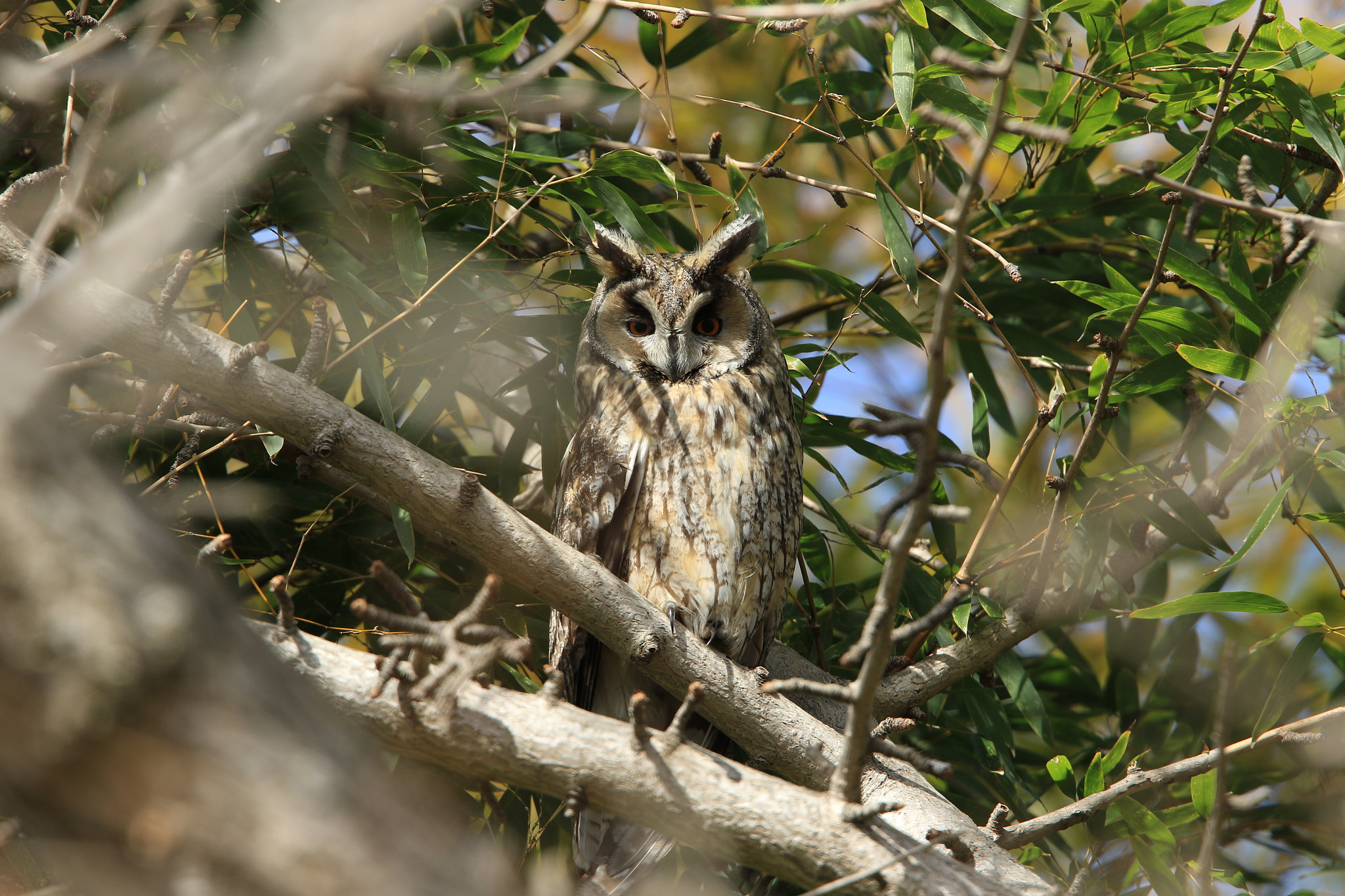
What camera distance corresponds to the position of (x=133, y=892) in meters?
0.68

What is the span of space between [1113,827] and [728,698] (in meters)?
0.99

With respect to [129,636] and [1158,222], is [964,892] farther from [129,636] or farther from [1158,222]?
[1158,222]

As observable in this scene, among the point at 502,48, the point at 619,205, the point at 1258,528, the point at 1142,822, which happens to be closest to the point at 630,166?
the point at 619,205

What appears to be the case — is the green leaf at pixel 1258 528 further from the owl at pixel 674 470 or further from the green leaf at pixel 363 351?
the green leaf at pixel 363 351

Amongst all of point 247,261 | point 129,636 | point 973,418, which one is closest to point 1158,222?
point 973,418

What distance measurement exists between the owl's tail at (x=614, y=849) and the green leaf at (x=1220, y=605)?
120 centimetres

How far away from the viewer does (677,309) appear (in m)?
2.36

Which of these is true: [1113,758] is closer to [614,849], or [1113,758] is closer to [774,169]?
[614,849]

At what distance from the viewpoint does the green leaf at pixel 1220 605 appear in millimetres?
1816

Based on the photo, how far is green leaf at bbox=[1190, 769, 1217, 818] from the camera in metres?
1.95

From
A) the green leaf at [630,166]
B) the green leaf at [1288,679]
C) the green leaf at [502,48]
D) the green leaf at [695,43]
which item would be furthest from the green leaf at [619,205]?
the green leaf at [1288,679]

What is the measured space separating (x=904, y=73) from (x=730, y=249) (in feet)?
2.00

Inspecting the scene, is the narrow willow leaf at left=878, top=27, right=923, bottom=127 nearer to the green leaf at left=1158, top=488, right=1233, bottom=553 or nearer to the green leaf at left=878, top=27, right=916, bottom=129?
the green leaf at left=878, top=27, right=916, bottom=129

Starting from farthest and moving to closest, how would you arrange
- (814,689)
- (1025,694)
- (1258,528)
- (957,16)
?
(1025,694) < (957,16) < (1258,528) < (814,689)
